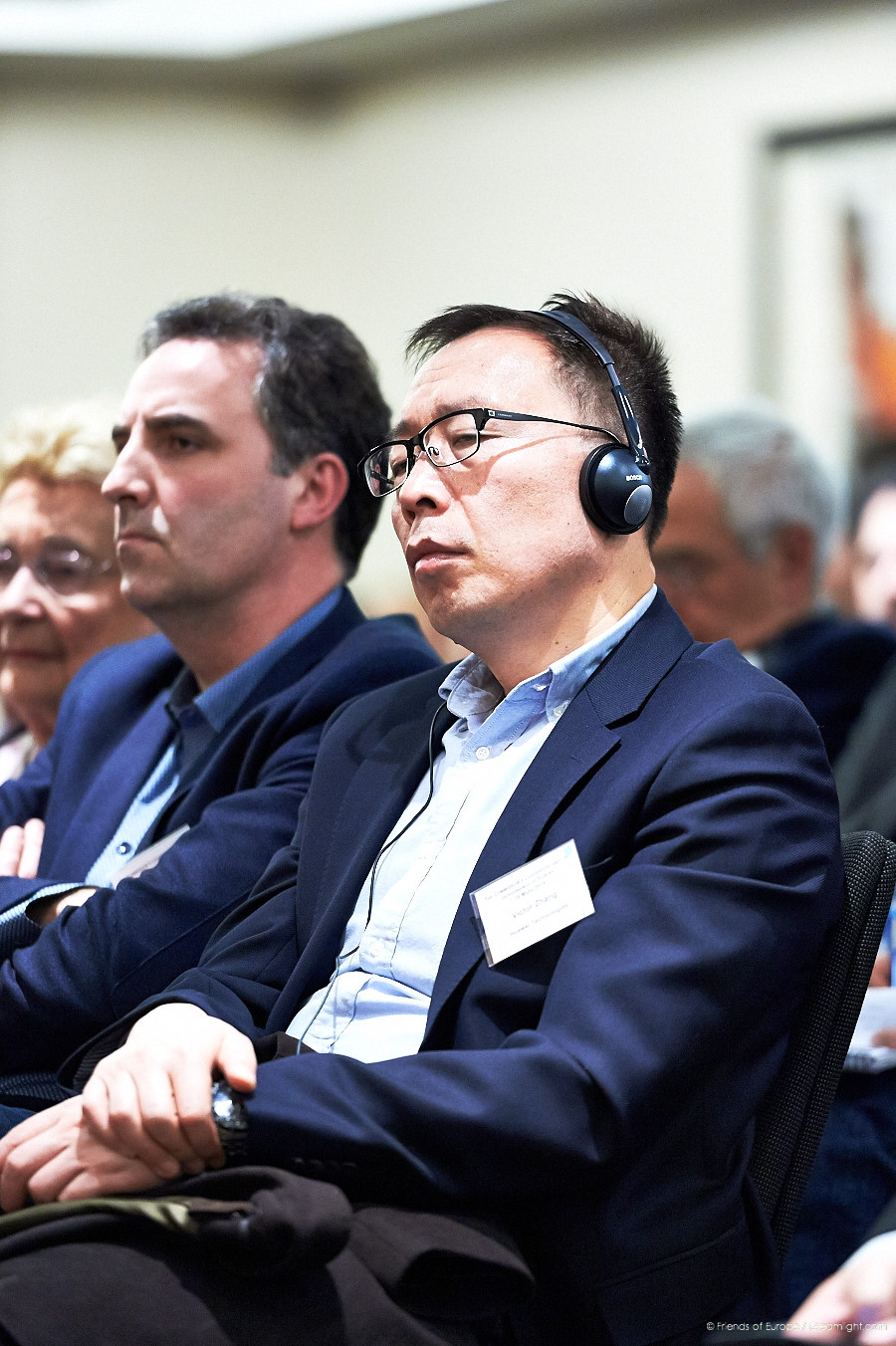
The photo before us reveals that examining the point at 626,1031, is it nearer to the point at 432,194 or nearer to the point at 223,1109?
the point at 223,1109

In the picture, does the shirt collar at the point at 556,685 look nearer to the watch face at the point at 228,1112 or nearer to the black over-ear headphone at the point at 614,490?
the black over-ear headphone at the point at 614,490

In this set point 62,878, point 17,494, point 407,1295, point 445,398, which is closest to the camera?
point 407,1295

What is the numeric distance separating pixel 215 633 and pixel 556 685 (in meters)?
0.88

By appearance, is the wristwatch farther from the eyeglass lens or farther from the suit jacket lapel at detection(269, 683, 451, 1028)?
the eyeglass lens

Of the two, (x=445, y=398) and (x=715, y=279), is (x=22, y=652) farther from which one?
(x=715, y=279)

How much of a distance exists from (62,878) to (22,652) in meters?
0.82

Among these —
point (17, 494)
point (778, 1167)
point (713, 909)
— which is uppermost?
point (17, 494)

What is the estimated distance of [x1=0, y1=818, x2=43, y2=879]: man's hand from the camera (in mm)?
2291

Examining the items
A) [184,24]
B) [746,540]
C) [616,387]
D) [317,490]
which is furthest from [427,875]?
[184,24]

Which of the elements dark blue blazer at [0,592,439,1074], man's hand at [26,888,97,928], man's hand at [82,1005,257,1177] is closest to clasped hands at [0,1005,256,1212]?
man's hand at [82,1005,257,1177]

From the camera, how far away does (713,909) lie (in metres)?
1.31

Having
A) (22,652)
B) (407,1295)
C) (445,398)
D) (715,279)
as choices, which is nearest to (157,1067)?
(407,1295)

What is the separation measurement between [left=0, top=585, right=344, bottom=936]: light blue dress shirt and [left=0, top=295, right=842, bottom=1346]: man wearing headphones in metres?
0.49

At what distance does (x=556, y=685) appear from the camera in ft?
5.27
